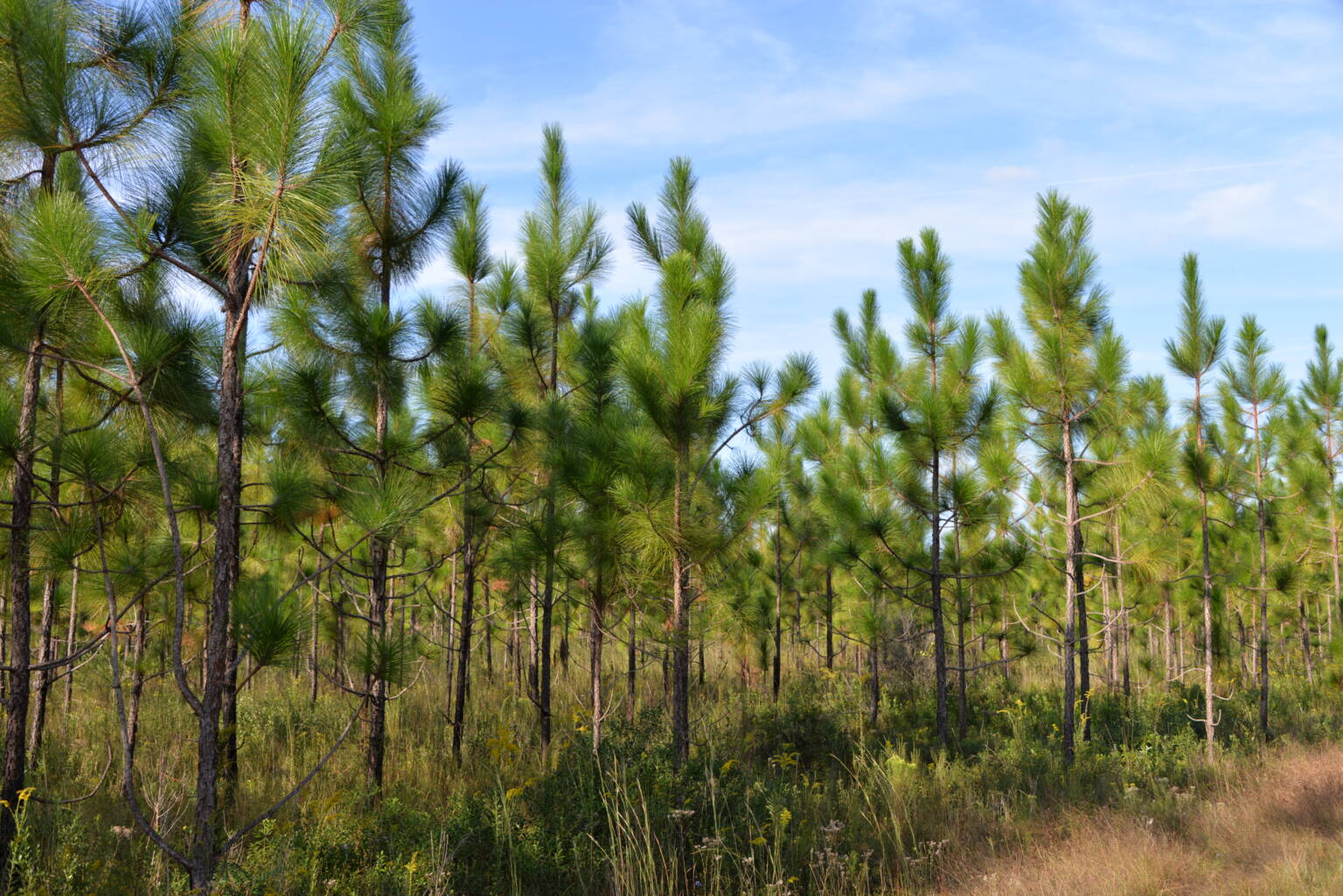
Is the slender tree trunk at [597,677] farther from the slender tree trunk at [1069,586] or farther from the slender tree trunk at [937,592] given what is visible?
the slender tree trunk at [1069,586]

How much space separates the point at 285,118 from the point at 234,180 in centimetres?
40

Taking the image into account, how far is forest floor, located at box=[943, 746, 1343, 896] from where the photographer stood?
16.1 feet

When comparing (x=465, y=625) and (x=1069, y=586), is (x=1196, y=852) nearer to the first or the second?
(x=1069, y=586)

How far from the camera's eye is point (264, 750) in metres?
8.77

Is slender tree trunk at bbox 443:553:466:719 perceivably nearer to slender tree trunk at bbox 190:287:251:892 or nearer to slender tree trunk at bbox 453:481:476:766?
slender tree trunk at bbox 453:481:476:766

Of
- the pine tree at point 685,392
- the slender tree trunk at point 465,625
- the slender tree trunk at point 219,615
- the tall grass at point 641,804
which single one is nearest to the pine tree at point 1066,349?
the tall grass at point 641,804

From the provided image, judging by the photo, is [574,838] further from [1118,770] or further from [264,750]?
[1118,770]

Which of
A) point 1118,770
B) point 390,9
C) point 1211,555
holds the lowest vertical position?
point 1118,770

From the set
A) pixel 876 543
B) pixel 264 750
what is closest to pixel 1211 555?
pixel 876 543

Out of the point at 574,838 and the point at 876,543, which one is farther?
the point at 876,543

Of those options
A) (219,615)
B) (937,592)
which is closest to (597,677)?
(937,592)

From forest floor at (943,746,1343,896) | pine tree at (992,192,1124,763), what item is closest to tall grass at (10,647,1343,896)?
forest floor at (943,746,1343,896)

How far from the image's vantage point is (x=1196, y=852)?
5.68 metres

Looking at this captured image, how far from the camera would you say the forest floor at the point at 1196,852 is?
492 cm
